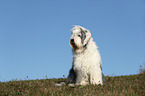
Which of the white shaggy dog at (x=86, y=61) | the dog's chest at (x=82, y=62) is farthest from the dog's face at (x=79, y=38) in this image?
the dog's chest at (x=82, y=62)

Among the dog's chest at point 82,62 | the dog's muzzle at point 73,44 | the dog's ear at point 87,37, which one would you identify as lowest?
the dog's chest at point 82,62

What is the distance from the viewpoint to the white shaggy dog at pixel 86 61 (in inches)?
307

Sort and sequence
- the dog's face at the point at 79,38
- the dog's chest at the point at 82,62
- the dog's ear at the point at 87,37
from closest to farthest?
1. the dog's face at the point at 79,38
2. the dog's ear at the point at 87,37
3. the dog's chest at the point at 82,62

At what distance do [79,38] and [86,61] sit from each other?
0.98m

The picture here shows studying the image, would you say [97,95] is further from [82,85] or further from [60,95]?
[82,85]

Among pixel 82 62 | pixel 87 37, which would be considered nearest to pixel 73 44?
pixel 87 37

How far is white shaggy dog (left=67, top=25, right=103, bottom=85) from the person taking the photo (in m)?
7.80

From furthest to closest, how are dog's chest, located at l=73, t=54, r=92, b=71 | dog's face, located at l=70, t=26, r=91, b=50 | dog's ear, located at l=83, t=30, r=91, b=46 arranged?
dog's chest, located at l=73, t=54, r=92, b=71 < dog's ear, located at l=83, t=30, r=91, b=46 < dog's face, located at l=70, t=26, r=91, b=50

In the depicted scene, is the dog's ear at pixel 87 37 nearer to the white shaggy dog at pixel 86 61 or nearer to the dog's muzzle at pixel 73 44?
the white shaggy dog at pixel 86 61

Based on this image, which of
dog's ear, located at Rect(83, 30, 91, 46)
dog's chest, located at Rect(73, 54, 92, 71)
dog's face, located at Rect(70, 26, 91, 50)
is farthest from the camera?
dog's chest, located at Rect(73, 54, 92, 71)

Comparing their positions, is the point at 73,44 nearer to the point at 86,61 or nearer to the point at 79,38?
the point at 79,38

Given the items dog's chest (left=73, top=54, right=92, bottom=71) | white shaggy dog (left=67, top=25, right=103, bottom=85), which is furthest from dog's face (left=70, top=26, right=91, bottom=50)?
dog's chest (left=73, top=54, right=92, bottom=71)

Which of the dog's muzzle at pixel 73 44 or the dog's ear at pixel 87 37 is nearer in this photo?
the dog's muzzle at pixel 73 44

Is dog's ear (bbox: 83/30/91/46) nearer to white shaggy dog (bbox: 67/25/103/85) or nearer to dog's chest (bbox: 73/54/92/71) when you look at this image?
white shaggy dog (bbox: 67/25/103/85)
